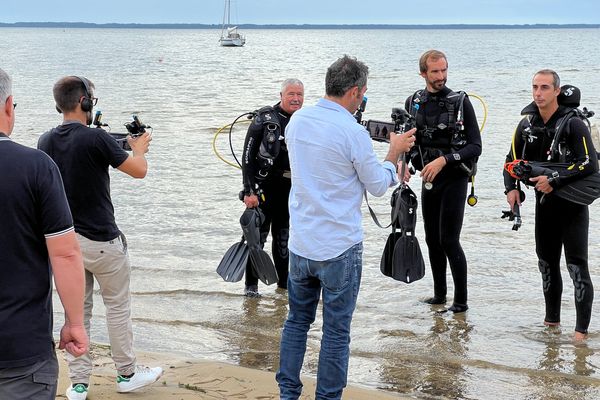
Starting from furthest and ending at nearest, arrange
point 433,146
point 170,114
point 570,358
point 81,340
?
point 170,114
point 433,146
point 570,358
point 81,340

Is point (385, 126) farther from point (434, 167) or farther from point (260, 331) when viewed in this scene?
point (260, 331)

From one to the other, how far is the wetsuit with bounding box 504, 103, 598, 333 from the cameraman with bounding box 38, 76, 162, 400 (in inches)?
116

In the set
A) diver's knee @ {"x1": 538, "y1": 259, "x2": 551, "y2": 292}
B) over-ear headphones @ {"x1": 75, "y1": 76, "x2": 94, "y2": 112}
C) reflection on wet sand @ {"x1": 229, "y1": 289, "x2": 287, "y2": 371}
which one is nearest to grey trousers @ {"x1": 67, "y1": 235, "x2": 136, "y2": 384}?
over-ear headphones @ {"x1": 75, "y1": 76, "x2": 94, "y2": 112}

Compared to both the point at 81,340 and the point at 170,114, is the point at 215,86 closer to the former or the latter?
the point at 170,114

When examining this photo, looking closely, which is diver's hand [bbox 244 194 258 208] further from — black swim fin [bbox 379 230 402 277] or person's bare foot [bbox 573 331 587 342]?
person's bare foot [bbox 573 331 587 342]

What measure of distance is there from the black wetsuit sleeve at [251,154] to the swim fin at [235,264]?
504 millimetres

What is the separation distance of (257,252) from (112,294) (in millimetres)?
2351

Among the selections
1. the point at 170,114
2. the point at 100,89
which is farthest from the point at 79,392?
the point at 100,89

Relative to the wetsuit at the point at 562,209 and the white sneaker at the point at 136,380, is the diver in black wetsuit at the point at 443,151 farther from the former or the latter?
the white sneaker at the point at 136,380

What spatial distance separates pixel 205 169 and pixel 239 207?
4.11m

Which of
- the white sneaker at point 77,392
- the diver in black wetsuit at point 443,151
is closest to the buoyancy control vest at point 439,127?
the diver in black wetsuit at point 443,151

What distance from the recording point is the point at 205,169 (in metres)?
16.5

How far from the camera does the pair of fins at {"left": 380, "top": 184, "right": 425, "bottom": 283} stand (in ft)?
18.9

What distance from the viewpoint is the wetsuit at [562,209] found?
5895 mm
